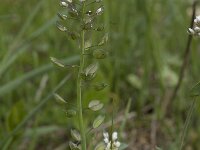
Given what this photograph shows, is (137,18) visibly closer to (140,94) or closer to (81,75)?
(140,94)

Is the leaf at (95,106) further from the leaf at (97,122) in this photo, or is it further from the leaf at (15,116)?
the leaf at (15,116)

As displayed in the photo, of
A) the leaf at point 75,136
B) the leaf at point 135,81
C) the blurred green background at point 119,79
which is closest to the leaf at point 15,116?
the blurred green background at point 119,79

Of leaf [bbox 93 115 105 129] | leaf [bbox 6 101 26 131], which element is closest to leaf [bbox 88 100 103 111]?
leaf [bbox 93 115 105 129]

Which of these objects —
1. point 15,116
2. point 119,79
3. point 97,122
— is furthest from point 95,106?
point 119,79

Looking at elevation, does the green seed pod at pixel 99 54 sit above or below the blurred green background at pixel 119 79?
above

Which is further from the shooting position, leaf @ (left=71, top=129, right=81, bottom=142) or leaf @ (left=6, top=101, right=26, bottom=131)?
leaf @ (left=6, top=101, right=26, bottom=131)

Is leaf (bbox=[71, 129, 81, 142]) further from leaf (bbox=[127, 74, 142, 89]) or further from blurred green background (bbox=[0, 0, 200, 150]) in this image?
leaf (bbox=[127, 74, 142, 89])

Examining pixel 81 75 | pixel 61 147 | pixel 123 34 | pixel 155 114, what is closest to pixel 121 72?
pixel 123 34

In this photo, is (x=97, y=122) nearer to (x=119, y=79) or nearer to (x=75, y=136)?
(x=75, y=136)
